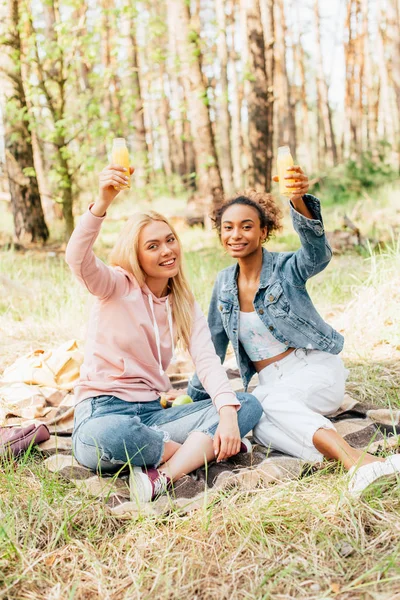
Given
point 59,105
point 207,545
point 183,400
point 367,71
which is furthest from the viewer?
point 367,71

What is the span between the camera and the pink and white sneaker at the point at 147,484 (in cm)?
221

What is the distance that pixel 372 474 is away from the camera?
209 centimetres

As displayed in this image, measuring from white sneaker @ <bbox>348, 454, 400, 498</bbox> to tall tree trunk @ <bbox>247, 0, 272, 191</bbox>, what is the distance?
6957mm

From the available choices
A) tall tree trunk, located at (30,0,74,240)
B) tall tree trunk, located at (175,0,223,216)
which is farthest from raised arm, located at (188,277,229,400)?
tall tree trunk, located at (30,0,74,240)

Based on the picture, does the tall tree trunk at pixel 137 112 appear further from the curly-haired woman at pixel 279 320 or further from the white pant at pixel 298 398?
the white pant at pixel 298 398

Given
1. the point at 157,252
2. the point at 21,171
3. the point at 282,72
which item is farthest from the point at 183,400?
the point at 282,72

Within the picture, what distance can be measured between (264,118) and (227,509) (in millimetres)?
7428

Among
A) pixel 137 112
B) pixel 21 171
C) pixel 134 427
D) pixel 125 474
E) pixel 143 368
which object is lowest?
pixel 125 474

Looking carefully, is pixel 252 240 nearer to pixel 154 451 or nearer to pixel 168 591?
pixel 154 451

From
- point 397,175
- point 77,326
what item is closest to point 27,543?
point 77,326

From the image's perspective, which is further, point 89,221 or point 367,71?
point 367,71

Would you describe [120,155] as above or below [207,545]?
above

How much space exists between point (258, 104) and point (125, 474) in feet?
23.3

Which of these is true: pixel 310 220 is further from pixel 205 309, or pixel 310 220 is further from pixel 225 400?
pixel 205 309
